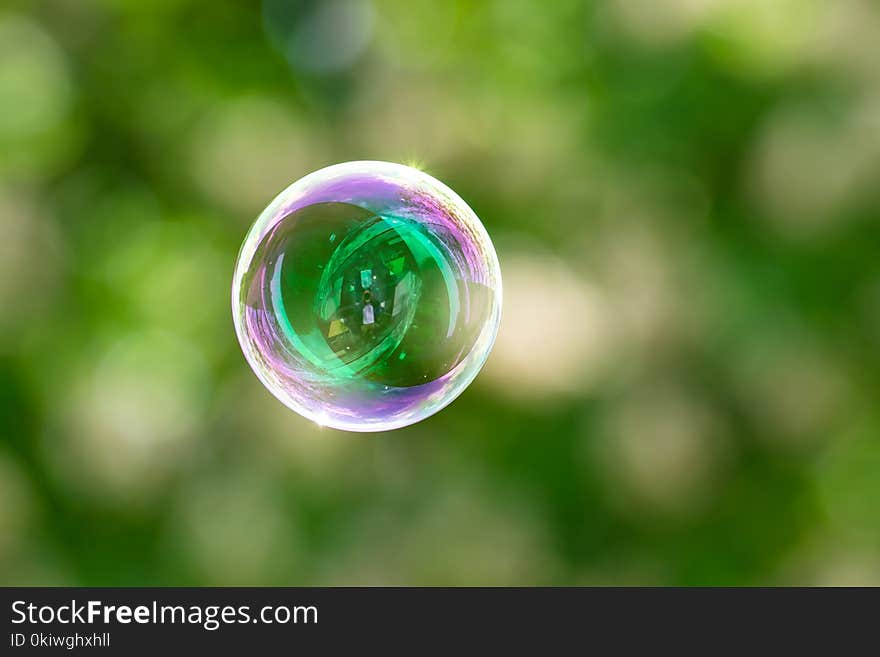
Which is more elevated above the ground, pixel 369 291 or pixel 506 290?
pixel 506 290

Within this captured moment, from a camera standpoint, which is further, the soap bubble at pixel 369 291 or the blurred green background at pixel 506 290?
the blurred green background at pixel 506 290

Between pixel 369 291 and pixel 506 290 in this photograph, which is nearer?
pixel 369 291

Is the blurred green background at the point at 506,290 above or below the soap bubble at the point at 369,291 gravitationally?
above

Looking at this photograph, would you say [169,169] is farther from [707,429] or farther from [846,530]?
[846,530]

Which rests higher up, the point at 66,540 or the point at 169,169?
the point at 169,169
